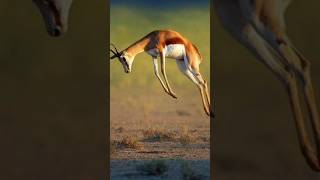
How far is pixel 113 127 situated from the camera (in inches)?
152

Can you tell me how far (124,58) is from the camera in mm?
3854

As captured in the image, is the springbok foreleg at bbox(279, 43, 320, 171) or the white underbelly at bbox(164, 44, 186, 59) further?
the white underbelly at bbox(164, 44, 186, 59)

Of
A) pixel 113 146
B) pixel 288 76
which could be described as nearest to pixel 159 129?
pixel 113 146

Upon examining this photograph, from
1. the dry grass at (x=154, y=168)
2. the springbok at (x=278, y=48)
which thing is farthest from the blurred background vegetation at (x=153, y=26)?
the dry grass at (x=154, y=168)

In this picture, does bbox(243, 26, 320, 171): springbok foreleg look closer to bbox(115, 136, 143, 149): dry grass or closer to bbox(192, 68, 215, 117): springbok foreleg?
bbox(192, 68, 215, 117): springbok foreleg

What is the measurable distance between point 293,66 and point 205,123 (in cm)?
55

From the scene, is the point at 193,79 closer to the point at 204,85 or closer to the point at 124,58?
the point at 204,85
